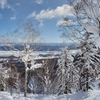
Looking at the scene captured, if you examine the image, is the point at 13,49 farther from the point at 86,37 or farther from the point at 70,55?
the point at 86,37

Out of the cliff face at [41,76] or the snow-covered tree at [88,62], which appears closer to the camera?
the snow-covered tree at [88,62]

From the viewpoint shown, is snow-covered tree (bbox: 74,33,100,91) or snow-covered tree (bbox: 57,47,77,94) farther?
snow-covered tree (bbox: 57,47,77,94)

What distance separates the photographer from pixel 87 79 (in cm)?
1602

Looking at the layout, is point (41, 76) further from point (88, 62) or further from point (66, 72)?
point (88, 62)

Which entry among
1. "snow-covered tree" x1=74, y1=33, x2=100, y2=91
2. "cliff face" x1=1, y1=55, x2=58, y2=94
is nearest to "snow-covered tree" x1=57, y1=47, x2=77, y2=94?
"cliff face" x1=1, y1=55, x2=58, y2=94

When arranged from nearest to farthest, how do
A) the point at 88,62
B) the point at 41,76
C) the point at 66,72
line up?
the point at 88,62 < the point at 66,72 < the point at 41,76

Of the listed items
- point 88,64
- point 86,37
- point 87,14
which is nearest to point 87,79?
point 88,64

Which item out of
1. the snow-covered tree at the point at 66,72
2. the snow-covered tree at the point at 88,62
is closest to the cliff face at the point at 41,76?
the snow-covered tree at the point at 66,72

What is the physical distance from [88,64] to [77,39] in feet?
18.4

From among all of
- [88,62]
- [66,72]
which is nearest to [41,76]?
[66,72]

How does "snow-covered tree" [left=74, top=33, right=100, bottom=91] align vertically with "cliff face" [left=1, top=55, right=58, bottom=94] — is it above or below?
above

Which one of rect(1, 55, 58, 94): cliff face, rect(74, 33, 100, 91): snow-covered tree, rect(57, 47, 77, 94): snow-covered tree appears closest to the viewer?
rect(74, 33, 100, 91): snow-covered tree

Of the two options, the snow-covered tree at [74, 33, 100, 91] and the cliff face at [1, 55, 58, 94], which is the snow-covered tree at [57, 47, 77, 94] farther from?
the snow-covered tree at [74, 33, 100, 91]

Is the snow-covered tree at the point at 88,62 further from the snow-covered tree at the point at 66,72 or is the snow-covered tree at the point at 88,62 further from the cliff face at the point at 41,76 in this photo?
the cliff face at the point at 41,76
